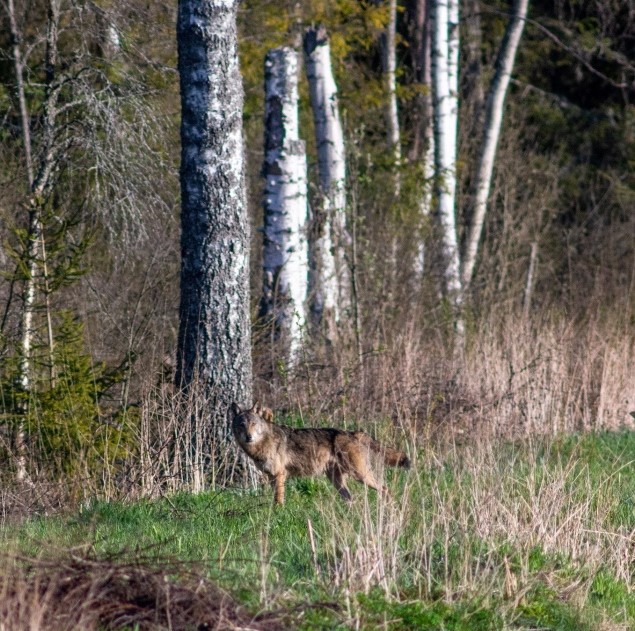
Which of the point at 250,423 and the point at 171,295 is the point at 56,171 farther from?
the point at 250,423

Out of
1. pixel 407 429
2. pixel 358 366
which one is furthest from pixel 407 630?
pixel 358 366

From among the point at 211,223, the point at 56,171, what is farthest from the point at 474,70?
the point at 211,223

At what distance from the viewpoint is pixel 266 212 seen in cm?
1504

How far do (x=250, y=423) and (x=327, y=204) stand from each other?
23.6 feet

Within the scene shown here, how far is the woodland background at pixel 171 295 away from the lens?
446 inches

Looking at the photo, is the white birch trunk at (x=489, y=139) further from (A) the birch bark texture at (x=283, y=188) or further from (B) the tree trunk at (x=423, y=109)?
(A) the birch bark texture at (x=283, y=188)

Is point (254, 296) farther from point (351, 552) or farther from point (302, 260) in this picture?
point (351, 552)

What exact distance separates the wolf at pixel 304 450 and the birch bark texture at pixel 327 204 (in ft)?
15.4

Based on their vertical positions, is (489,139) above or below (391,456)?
above

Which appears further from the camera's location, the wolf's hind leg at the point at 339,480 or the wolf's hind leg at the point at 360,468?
the wolf's hind leg at the point at 339,480

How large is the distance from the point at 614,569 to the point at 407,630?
2.26 metres

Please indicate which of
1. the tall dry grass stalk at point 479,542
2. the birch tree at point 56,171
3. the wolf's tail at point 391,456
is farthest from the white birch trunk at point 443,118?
the tall dry grass stalk at point 479,542

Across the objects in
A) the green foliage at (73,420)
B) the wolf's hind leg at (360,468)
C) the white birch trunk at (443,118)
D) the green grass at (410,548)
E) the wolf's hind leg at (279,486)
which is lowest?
the green grass at (410,548)

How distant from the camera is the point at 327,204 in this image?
16984 mm
